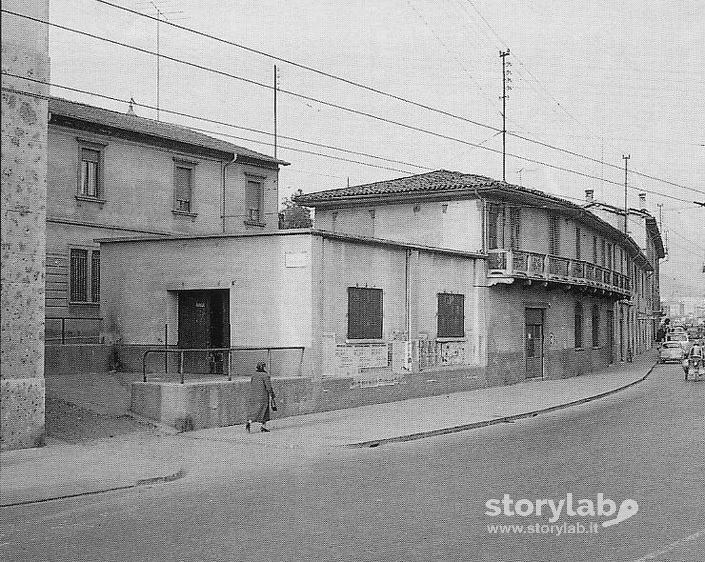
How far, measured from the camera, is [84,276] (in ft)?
98.1

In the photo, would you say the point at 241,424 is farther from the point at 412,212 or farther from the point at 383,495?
the point at 412,212

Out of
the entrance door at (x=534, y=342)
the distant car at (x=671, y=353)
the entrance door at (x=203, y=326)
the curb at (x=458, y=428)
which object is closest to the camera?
the curb at (x=458, y=428)

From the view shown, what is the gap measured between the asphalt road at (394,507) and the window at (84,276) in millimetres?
14761

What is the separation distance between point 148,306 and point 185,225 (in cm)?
952

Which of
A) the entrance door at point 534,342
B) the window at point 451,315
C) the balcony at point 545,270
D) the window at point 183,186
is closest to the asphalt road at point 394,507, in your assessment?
the window at point 451,315

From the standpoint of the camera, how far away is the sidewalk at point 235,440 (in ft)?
42.8

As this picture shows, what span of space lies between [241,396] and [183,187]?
16.1 metres

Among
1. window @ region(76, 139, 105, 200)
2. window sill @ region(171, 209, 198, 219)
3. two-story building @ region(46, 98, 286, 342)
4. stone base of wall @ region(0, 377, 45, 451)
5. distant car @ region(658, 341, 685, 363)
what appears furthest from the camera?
distant car @ region(658, 341, 685, 363)

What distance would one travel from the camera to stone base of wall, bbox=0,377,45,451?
1532cm

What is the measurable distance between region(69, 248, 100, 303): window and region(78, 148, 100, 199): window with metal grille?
6.56ft

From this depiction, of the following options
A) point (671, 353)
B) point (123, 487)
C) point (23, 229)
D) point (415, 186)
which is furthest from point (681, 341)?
point (123, 487)

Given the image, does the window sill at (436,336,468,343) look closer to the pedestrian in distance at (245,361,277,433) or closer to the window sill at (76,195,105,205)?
the pedestrian in distance at (245,361,277,433)

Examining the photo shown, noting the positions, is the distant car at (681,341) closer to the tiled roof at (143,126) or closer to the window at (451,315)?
the tiled roof at (143,126)

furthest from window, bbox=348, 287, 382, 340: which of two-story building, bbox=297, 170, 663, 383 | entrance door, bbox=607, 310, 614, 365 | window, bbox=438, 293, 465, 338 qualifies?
entrance door, bbox=607, 310, 614, 365
